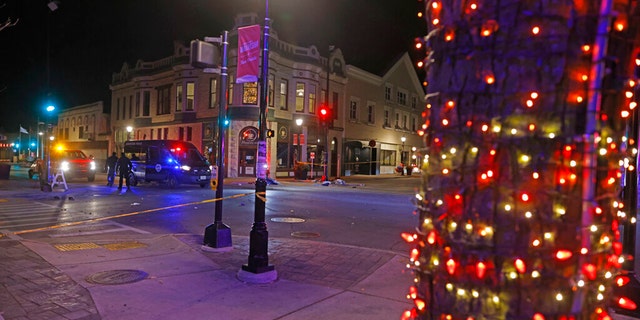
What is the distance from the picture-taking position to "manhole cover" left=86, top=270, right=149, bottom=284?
5918 millimetres

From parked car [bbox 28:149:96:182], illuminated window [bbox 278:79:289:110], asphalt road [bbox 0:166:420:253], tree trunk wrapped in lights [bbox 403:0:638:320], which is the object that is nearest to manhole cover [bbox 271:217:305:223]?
asphalt road [bbox 0:166:420:253]

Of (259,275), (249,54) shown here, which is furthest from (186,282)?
(249,54)

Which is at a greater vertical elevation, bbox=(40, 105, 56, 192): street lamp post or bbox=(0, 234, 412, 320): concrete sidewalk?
bbox=(40, 105, 56, 192): street lamp post

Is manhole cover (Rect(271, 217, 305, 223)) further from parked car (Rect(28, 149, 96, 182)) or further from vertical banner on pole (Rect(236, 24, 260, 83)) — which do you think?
parked car (Rect(28, 149, 96, 182))

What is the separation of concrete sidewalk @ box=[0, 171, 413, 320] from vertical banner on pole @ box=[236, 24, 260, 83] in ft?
9.63

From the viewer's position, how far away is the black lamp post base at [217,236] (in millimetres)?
7863

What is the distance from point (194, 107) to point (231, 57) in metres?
5.20

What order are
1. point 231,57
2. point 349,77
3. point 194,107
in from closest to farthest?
point 231,57 < point 194,107 < point 349,77

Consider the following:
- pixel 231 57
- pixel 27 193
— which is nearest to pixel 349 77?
pixel 231 57

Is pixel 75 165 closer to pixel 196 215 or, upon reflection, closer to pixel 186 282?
pixel 196 215

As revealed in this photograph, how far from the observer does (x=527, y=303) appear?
6.48 ft

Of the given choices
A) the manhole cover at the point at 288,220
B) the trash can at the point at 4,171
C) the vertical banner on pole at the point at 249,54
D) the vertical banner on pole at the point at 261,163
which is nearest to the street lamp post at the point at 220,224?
the vertical banner on pole at the point at 249,54

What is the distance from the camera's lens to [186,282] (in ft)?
19.5

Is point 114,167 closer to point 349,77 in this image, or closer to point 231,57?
point 231,57
